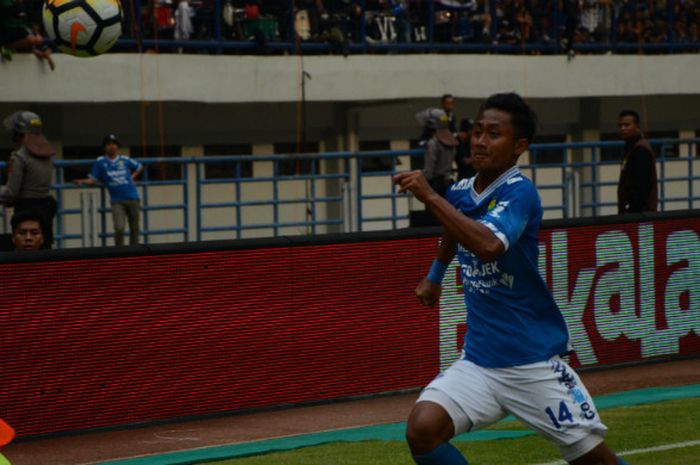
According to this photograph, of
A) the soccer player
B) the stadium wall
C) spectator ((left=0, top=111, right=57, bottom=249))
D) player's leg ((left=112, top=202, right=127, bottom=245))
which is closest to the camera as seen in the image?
the soccer player

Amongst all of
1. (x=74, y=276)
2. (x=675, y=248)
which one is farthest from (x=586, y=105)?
(x=74, y=276)

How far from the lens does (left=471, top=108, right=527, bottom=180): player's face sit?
249 inches

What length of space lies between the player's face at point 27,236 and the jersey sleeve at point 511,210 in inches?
204

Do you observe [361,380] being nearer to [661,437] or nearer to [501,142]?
[661,437]

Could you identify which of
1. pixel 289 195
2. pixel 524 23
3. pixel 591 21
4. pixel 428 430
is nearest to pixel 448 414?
pixel 428 430

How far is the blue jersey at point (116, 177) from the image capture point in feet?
58.9

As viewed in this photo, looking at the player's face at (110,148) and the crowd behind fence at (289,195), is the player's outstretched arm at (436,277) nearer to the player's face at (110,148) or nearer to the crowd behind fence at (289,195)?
the crowd behind fence at (289,195)

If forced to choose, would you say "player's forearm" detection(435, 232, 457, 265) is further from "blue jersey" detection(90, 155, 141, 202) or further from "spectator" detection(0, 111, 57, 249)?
"blue jersey" detection(90, 155, 141, 202)

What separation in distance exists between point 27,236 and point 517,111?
526cm

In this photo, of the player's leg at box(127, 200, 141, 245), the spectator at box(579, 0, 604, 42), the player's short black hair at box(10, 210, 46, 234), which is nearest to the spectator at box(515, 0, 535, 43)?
the spectator at box(579, 0, 604, 42)

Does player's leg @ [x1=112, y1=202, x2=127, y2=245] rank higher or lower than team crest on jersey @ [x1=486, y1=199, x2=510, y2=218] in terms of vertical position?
lower

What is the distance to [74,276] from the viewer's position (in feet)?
34.5

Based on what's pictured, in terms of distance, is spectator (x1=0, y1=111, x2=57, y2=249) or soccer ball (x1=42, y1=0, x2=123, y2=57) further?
spectator (x1=0, y1=111, x2=57, y2=249)

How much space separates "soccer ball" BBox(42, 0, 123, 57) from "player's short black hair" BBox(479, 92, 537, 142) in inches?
329
